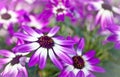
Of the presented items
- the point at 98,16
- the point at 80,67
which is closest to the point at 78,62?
the point at 80,67

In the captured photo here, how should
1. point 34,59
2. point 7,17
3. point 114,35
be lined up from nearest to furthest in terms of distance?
point 34,59, point 114,35, point 7,17

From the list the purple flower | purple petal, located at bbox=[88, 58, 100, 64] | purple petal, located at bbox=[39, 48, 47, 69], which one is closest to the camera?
purple petal, located at bbox=[39, 48, 47, 69]

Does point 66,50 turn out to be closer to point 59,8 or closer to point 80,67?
point 80,67

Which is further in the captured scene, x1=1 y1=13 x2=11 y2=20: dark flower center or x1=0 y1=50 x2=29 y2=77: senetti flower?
x1=1 y1=13 x2=11 y2=20: dark flower center

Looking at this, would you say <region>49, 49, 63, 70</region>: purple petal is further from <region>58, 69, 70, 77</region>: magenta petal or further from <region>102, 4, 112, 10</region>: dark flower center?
<region>102, 4, 112, 10</region>: dark flower center

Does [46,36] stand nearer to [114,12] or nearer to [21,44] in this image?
[21,44]

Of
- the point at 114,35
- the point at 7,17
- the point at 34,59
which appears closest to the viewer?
the point at 34,59

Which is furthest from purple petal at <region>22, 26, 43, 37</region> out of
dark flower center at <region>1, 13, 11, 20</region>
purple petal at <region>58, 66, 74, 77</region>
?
dark flower center at <region>1, 13, 11, 20</region>
